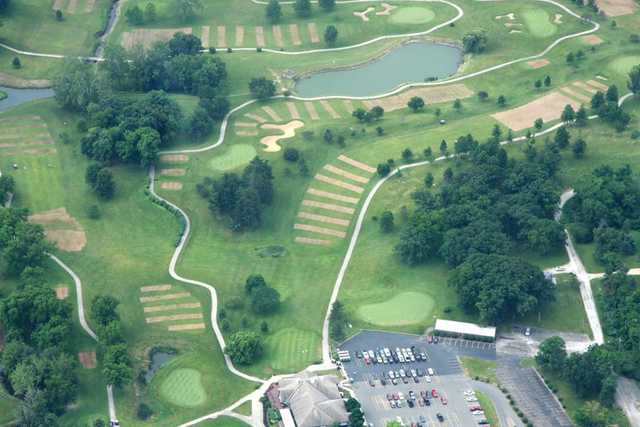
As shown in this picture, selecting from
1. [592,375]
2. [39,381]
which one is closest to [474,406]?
[592,375]

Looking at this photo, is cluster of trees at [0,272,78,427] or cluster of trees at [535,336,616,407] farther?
cluster of trees at [535,336,616,407]

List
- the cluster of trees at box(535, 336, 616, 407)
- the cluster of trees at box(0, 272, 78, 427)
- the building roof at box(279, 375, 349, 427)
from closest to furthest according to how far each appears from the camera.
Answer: the cluster of trees at box(0, 272, 78, 427)
the building roof at box(279, 375, 349, 427)
the cluster of trees at box(535, 336, 616, 407)

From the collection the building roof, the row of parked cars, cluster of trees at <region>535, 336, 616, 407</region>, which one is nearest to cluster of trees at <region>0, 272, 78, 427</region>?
the building roof

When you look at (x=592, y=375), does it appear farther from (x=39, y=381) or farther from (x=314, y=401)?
(x=39, y=381)

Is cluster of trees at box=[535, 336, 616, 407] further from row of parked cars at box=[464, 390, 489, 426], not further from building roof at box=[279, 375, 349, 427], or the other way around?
building roof at box=[279, 375, 349, 427]

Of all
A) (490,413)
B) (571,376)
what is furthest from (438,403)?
(571,376)

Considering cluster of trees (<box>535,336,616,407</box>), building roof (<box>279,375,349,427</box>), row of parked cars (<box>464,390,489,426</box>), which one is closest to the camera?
building roof (<box>279,375,349,427</box>)
